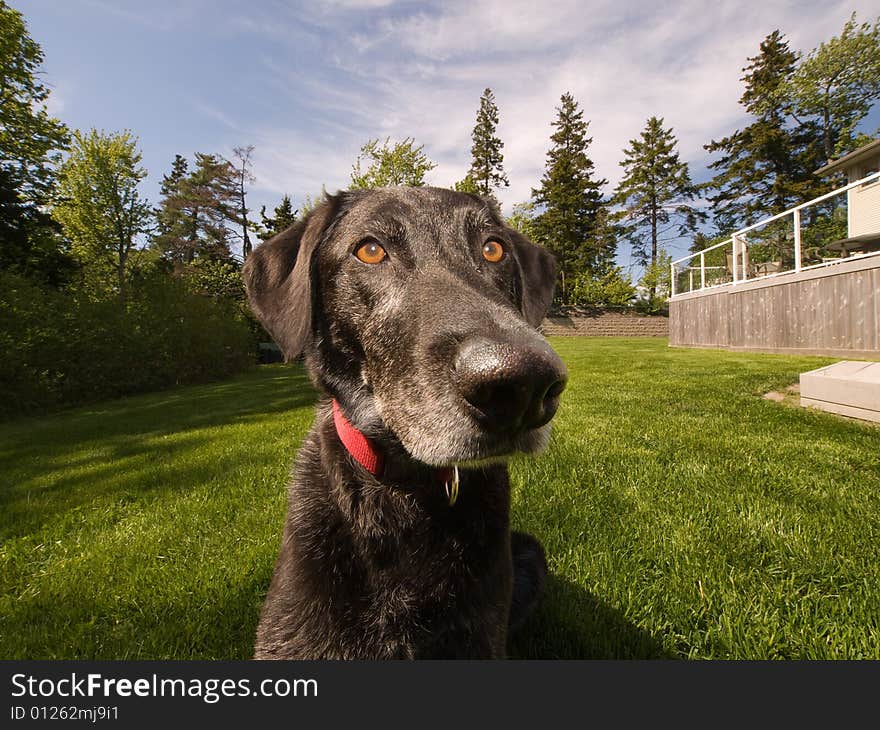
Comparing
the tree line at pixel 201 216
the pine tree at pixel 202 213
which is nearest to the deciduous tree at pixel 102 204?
the tree line at pixel 201 216

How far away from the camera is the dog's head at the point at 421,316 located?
1.23 meters

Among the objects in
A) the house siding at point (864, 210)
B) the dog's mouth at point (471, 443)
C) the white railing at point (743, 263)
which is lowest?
the dog's mouth at point (471, 443)

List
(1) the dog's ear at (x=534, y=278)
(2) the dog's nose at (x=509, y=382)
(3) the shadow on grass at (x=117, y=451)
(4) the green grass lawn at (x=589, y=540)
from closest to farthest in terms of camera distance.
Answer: (2) the dog's nose at (x=509, y=382), (4) the green grass lawn at (x=589, y=540), (1) the dog's ear at (x=534, y=278), (3) the shadow on grass at (x=117, y=451)

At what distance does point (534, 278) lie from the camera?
8.24ft

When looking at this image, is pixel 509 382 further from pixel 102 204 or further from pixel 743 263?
pixel 102 204

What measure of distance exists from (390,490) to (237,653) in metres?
1.33

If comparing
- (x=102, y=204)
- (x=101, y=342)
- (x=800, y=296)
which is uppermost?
(x=102, y=204)

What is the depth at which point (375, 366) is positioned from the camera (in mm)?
1862

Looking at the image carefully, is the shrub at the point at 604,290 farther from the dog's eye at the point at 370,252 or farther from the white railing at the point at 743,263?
the dog's eye at the point at 370,252

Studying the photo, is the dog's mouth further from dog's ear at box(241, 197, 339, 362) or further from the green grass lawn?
the green grass lawn

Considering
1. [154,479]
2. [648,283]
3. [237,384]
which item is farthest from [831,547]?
[648,283]

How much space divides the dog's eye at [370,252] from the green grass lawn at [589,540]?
2.13 metres

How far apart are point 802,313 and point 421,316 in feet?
55.0

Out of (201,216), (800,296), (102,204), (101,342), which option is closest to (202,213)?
(201,216)
